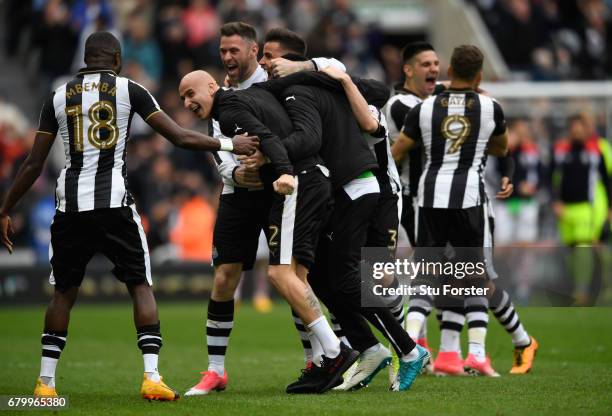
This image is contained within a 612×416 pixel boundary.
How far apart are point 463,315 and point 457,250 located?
604 mm

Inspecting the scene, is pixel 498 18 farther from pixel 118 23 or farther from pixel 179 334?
pixel 179 334

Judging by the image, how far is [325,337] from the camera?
8328 mm

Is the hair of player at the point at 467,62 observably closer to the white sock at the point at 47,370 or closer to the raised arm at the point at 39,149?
the raised arm at the point at 39,149

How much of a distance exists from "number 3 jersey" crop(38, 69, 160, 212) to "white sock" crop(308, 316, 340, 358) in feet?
5.08

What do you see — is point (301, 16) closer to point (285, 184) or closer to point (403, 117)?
point (403, 117)

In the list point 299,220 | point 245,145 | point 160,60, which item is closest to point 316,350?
point 299,220

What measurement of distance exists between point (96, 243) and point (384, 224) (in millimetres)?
2126

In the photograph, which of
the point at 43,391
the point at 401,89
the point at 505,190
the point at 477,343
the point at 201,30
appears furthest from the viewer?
the point at 201,30

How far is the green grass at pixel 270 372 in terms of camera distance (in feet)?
25.6

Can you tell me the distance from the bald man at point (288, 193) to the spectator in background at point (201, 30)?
13610 mm

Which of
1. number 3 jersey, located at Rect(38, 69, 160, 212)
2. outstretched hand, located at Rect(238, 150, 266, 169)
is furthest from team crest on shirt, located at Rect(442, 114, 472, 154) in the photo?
number 3 jersey, located at Rect(38, 69, 160, 212)

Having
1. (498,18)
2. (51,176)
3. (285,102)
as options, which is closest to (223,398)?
(285,102)

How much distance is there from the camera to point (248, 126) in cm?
821

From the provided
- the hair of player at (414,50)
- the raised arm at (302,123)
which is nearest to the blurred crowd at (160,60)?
the hair of player at (414,50)
